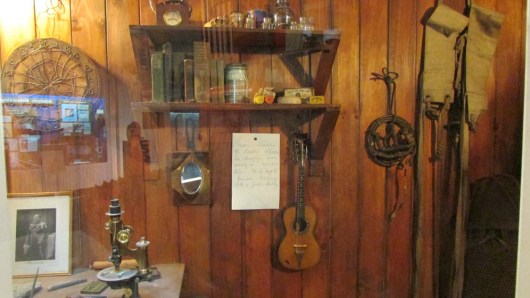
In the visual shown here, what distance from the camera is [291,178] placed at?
4.13 feet

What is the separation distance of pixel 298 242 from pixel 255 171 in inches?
11.6

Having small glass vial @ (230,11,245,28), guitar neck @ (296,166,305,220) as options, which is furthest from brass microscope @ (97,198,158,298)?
small glass vial @ (230,11,245,28)

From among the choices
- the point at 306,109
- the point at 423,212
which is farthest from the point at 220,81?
the point at 423,212

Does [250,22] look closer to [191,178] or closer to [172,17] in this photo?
[172,17]

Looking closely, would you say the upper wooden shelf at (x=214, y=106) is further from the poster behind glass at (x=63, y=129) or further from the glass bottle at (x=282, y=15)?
the glass bottle at (x=282, y=15)

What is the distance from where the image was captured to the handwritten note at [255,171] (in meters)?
1.23

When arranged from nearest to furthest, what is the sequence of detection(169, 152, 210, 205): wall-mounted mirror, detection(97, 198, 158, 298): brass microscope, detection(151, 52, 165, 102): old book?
1. detection(97, 198, 158, 298): brass microscope
2. detection(151, 52, 165, 102): old book
3. detection(169, 152, 210, 205): wall-mounted mirror

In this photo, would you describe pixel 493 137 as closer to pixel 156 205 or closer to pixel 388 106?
pixel 388 106

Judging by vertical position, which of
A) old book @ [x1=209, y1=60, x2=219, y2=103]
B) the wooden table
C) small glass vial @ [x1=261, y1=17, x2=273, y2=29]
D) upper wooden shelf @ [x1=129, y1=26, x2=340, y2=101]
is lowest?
the wooden table

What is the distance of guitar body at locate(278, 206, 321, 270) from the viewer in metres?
1.24

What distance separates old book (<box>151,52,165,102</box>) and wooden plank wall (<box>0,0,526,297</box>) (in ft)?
0.42

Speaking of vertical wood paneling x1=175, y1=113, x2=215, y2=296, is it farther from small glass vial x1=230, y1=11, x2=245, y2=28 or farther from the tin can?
small glass vial x1=230, y1=11, x2=245, y2=28

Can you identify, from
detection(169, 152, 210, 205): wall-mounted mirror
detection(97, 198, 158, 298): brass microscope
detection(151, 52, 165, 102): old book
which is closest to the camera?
detection(97, 198, 158, 298): brass microscope

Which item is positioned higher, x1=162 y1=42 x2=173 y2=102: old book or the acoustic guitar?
x1=162 y1=42 x2=173 y2=102: old book
